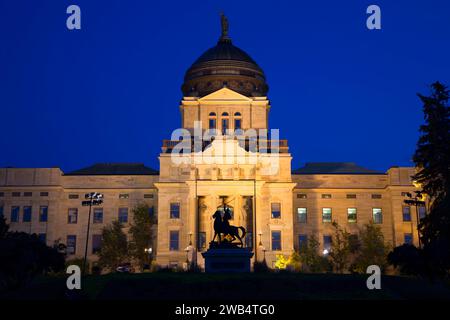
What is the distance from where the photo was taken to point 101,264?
3140 inches

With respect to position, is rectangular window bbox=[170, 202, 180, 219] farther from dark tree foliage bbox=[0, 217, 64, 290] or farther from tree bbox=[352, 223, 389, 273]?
dark tree foliage bbox=[0, 217, 64, 290]

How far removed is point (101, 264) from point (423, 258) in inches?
1767

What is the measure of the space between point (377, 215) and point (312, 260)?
1762 centimetres

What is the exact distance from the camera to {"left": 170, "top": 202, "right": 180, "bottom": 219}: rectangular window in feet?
272

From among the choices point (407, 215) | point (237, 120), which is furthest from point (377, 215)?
point (237, 120)

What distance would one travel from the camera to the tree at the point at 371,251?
78.7 m

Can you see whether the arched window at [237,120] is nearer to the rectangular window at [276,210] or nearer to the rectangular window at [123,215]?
the rectangular window at [276,210]

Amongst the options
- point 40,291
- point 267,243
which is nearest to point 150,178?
point 267,243

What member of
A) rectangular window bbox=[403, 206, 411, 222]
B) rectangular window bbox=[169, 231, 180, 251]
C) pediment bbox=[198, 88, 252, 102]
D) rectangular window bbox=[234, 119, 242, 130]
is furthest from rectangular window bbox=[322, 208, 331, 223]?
rectangular window bbox=[169, 231, 180, 251]

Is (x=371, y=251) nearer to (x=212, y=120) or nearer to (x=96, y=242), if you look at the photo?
(x=212, y=120)

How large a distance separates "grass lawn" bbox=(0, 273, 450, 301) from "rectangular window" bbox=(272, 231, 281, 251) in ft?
116

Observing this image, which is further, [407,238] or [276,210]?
[407,238]

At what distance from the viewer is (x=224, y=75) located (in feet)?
316
